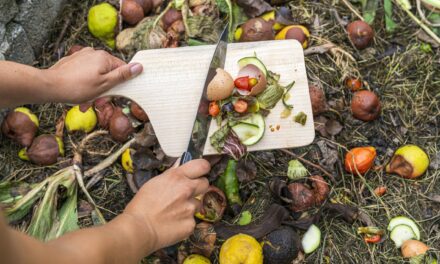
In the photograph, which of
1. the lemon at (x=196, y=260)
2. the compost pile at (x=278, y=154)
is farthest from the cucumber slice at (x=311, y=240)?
the lemon at (x=196, y=260)

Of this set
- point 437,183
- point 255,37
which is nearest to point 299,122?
point 255,37

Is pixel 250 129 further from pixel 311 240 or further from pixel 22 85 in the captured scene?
pixel 22 85

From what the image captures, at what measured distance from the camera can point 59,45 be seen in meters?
4.01

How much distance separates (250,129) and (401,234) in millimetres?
1322

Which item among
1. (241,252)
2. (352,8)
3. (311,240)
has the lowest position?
(311,240)

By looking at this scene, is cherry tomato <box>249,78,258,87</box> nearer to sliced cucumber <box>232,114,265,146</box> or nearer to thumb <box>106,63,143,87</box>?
sliced cucumber <box>232,114,265,146</box>

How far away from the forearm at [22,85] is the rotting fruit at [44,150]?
2.48 ft

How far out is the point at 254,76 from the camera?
114 inches

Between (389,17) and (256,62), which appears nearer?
(256,62)

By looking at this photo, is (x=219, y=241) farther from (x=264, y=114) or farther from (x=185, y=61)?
(x=185, y=61)

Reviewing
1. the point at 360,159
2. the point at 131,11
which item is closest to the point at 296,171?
the point at 360,159

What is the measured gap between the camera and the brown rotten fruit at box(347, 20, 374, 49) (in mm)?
3893

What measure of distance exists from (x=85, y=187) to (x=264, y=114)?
1383mm

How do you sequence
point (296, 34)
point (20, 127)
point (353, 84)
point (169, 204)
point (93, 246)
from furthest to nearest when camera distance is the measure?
point (353, 84)
point (296, 34)
point (20, 127)
point (169, 204)
point (93, 246)
